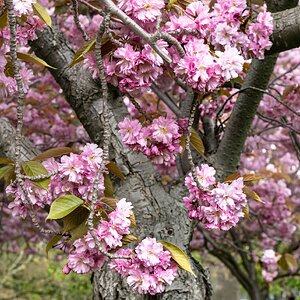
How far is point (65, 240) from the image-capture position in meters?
1.44

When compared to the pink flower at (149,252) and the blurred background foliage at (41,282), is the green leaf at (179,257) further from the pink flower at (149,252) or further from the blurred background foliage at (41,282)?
the blurred background foliage at (41,282)

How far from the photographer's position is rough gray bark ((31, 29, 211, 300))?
6.57 feet

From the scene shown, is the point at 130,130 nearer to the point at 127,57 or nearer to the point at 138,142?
the point at 138,142

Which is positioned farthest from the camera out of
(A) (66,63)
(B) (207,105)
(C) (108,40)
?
(B) (207,105)

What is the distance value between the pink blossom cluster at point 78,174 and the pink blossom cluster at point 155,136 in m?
0.11

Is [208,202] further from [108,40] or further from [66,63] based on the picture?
[66,63]

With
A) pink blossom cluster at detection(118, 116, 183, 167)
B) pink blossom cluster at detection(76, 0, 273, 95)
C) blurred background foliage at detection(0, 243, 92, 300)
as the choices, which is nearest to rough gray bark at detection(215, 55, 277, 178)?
pink blossom cluster at detection(76, 0, 273, 95)

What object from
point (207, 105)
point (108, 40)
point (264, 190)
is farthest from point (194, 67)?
point (264, 190)

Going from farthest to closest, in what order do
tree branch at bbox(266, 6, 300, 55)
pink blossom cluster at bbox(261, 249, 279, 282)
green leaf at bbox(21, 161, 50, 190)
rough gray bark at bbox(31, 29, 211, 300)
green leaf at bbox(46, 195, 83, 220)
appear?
pink blossom cluster at bbox(261, 249, 279, 282) → rough gray bark at bbox(31, 29, 211, 300) → tree branch at bbox(266, 6, 300, 55) → green leaf at bbox(21, 161, 50, 190) → green leaf at bbox(46, 195, 83, 220)

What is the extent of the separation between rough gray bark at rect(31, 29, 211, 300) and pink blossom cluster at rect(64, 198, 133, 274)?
66 centimetres

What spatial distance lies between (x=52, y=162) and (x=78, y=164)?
0.14 metres

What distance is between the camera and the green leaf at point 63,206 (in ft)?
3.98

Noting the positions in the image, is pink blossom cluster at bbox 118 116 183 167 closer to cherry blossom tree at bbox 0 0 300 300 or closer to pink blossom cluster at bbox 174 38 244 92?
cherry blossom tree at bbox 0 0 300 300

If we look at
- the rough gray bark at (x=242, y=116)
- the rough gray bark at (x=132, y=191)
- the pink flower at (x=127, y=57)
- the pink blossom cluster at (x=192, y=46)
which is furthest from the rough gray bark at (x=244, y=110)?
the pink flower at (x=127, y=57)
